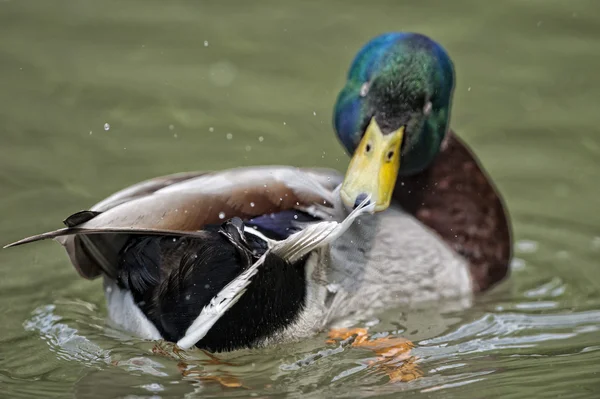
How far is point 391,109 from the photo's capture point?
170 inches

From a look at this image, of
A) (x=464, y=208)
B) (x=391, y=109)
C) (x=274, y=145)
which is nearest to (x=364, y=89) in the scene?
(x=391, y=109)

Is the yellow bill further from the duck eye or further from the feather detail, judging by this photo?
the feather detail

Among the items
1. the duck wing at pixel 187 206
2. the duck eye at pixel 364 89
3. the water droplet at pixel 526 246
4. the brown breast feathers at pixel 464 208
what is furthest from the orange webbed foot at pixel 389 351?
the water droplet at pixel 526 246

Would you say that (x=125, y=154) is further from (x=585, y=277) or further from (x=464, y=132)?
(x=585, y=277)

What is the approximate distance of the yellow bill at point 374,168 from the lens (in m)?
4.12

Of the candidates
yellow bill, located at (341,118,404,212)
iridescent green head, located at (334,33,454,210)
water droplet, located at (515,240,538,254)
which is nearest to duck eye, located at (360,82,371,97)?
iridescent green head, located at (334,33,454,210)

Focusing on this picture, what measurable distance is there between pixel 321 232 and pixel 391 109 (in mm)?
819

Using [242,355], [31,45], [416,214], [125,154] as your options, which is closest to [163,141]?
[125,154]

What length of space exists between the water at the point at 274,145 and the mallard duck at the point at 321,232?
13 cm

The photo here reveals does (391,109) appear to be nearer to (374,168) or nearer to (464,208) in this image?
(374,168)

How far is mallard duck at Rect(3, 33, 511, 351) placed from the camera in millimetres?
3729

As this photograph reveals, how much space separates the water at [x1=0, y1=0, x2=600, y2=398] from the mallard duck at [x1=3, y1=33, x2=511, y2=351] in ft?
0.44

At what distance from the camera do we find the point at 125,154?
5.86 metres

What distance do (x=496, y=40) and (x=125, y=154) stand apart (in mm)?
2332
